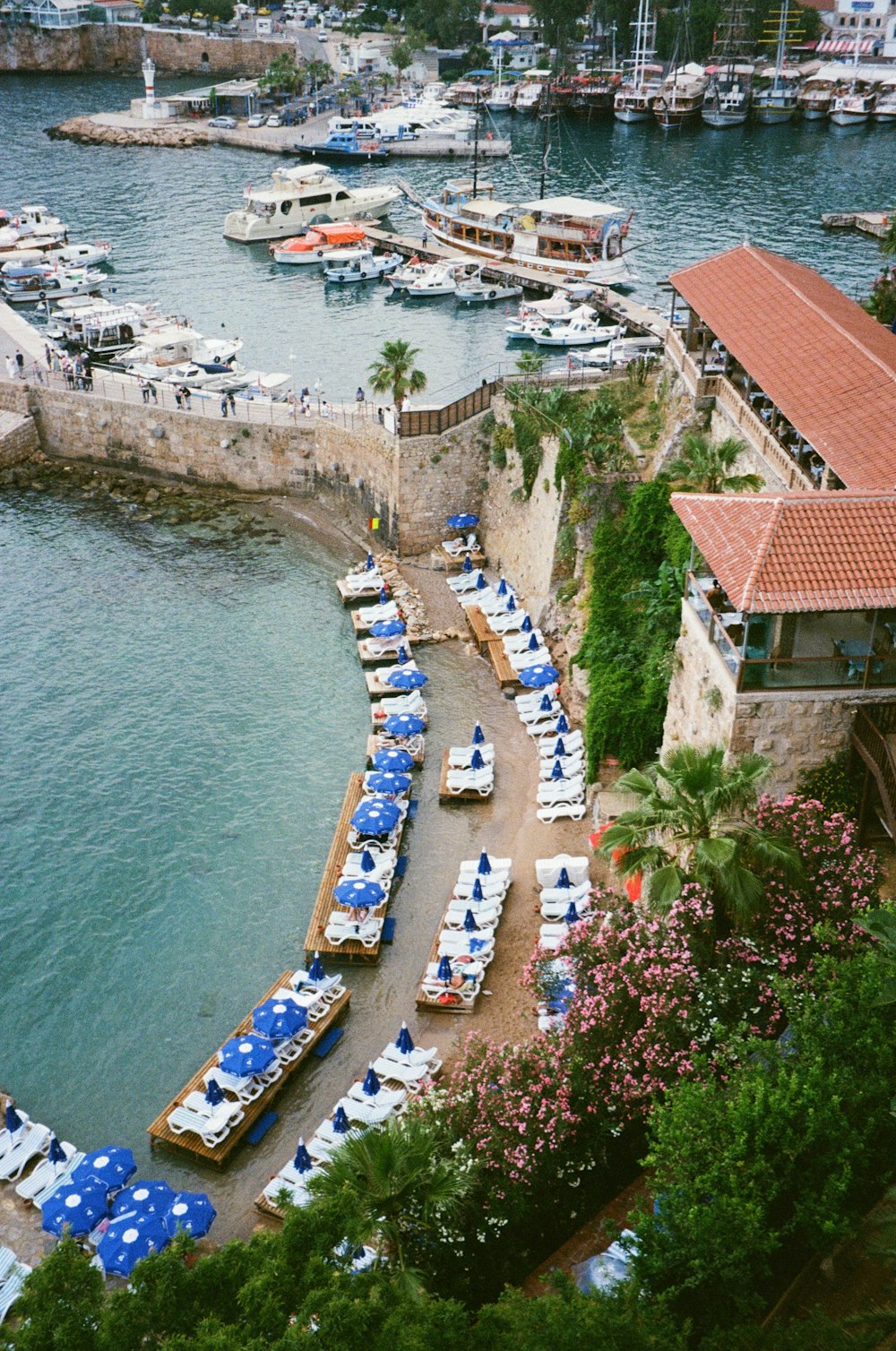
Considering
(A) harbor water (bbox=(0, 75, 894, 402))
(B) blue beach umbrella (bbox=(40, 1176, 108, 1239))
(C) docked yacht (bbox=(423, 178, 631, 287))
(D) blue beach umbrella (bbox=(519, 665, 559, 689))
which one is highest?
(C) docked yacht (bbox=(423, 178, 631, 287))

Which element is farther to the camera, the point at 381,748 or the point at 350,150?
the point at 350,150

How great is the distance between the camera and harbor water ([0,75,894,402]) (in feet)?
240

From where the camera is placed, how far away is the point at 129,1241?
24812 millimetres

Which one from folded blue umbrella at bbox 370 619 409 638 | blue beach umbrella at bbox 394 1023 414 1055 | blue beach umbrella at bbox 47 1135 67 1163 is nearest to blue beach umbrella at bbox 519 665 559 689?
folded blue umbrella at bbox 370 619 409 638

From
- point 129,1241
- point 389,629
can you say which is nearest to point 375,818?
point 389,629

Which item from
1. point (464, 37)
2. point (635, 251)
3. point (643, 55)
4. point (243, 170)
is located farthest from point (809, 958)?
point (464, 37)

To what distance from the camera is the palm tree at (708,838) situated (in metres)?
24.4

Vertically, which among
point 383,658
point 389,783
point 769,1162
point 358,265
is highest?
point 769,1162

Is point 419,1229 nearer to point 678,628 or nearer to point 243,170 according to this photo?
point 678,628

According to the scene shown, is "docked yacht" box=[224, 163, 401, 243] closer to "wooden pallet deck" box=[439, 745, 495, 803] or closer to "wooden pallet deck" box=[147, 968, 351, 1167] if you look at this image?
"wooden pallet deck" box=[439, 745, 495, 803]

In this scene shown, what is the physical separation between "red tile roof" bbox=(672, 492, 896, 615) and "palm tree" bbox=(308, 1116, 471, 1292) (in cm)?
1158

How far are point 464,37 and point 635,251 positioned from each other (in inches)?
3401

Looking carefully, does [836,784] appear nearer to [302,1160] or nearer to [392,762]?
[302,1160]

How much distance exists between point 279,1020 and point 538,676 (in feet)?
53.4
